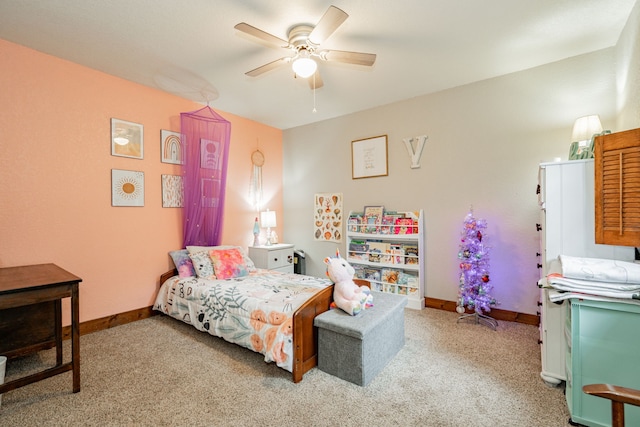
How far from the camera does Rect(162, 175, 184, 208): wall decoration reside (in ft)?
11.4

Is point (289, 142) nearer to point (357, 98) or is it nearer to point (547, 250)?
point (357, 98)

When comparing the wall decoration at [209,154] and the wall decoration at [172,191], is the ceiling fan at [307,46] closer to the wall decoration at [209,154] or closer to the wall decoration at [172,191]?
the wall decoration at [209,154]

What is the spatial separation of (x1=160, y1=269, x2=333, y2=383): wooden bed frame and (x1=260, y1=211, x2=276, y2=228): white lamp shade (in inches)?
90.5

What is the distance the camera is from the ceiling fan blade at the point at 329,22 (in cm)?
176

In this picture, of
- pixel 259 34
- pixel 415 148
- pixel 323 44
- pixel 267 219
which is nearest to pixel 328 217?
pixel 267 219

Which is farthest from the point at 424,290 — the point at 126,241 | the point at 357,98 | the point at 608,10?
the point at 126,241

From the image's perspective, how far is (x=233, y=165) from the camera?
4281 mm

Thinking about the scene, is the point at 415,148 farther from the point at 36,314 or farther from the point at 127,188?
the point at 36,314

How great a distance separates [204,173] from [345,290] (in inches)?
97.0

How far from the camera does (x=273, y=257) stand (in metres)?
4.20

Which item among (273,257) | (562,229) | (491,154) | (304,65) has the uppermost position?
(304,65)

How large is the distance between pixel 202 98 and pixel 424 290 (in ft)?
12.4

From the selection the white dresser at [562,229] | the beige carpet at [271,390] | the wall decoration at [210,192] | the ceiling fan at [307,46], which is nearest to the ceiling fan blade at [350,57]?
the ceiling fan at [307,46]

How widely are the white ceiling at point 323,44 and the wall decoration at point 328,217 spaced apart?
1694 millimetres
